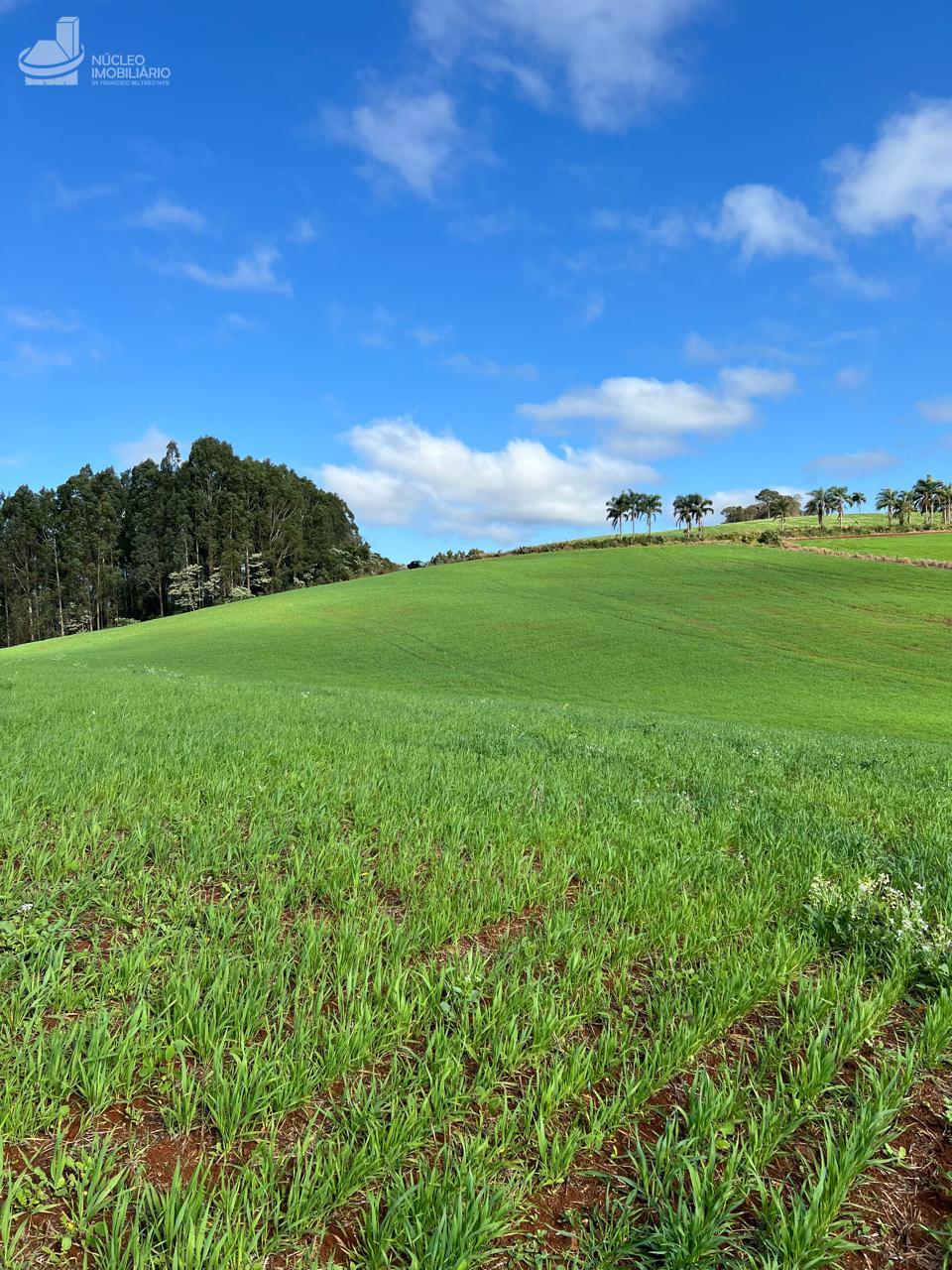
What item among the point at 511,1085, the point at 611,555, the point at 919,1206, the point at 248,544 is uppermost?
the point at 248,544

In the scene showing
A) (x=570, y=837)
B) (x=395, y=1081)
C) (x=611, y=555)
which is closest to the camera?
(x=395, y=1081)

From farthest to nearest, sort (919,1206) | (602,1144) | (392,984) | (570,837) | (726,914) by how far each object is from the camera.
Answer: (570,837) → (726,914) → (392,984) → (602,1144) → (919,1206)

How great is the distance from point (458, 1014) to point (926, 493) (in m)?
137

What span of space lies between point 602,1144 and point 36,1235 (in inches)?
78.9

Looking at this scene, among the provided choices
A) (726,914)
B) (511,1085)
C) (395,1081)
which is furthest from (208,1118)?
(726,914)

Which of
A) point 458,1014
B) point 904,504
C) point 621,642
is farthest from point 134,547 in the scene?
point 904,504

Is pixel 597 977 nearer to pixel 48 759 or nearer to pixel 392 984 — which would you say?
pixel 392 984

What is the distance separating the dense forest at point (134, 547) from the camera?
8269 centimetres

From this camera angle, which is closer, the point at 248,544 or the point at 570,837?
the point at 570,837

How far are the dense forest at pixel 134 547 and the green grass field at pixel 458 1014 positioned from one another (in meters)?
82.9

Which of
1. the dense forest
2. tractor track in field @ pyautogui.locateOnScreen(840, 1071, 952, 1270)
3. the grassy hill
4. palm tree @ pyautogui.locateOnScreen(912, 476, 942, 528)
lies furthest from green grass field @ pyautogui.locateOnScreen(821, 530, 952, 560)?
the dense forest

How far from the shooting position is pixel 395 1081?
2.62 m

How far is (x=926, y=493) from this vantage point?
109875 millimetres

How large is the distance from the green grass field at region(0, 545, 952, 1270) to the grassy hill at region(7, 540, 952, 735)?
19.1 m
